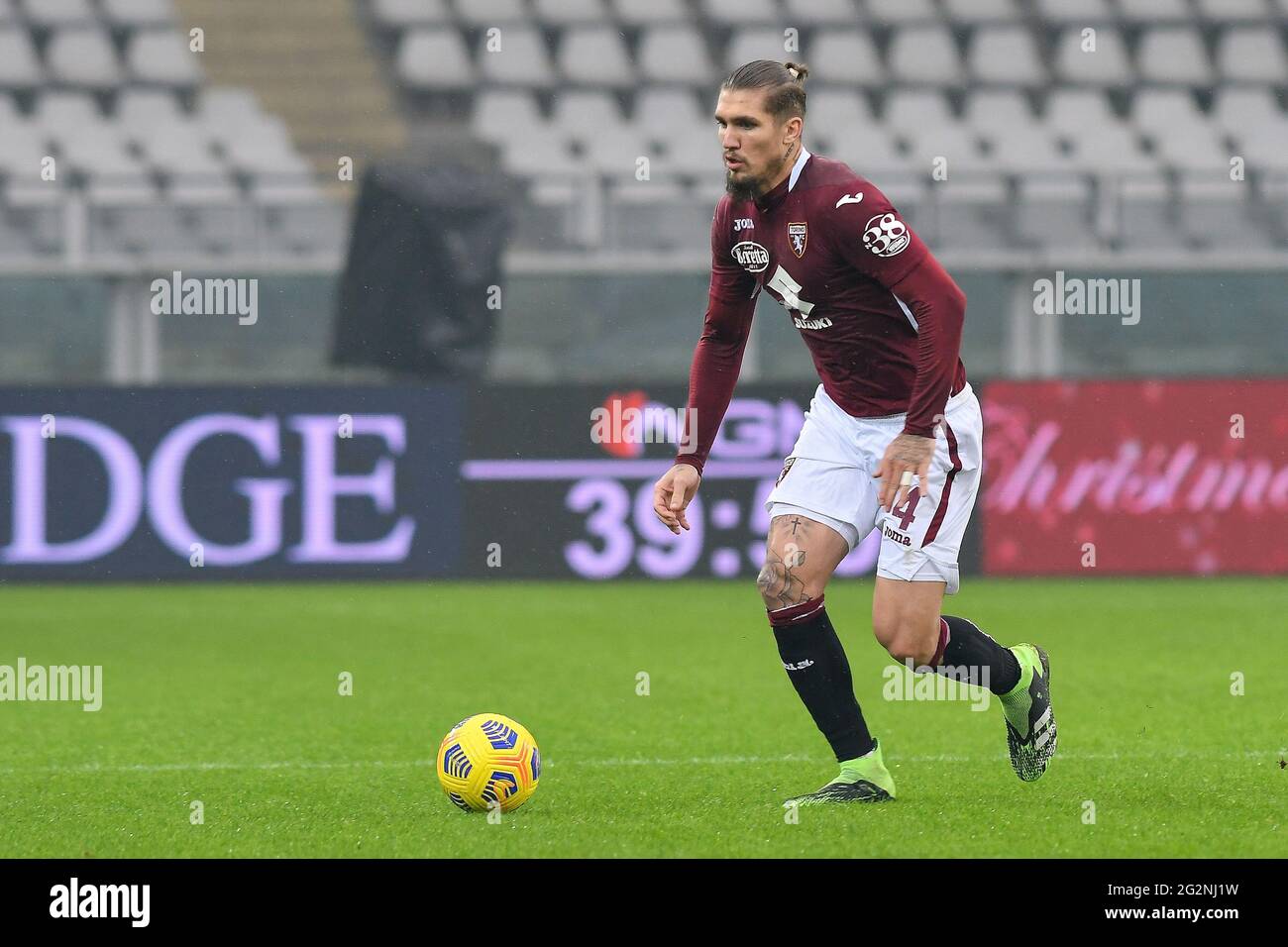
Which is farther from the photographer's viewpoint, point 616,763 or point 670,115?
point 670,115

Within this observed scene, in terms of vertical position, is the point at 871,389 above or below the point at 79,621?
above

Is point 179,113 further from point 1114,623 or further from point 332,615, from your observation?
point 1114,623

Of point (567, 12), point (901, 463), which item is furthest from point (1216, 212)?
point (901, 463)

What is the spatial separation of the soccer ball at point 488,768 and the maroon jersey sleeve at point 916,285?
1369 millimetres

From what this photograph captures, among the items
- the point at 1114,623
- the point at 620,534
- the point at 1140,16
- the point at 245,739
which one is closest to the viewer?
the point at 245,739

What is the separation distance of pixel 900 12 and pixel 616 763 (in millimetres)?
14686

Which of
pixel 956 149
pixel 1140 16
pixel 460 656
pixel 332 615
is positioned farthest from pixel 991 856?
pixel 1140 16

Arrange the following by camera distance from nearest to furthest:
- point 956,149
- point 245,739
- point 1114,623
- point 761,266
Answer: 1. point 761,266
2. point 245,739
3. point 1114,623
4. point 956,149

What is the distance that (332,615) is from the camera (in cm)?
1153

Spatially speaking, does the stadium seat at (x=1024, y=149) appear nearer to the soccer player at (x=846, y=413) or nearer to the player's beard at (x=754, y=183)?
the soccer player at (x=846, y=413)

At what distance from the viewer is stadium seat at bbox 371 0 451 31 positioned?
19013mm

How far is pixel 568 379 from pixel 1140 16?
9.20 meters

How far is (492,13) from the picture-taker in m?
19.2

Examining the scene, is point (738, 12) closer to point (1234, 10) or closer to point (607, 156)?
point (607, 156)
